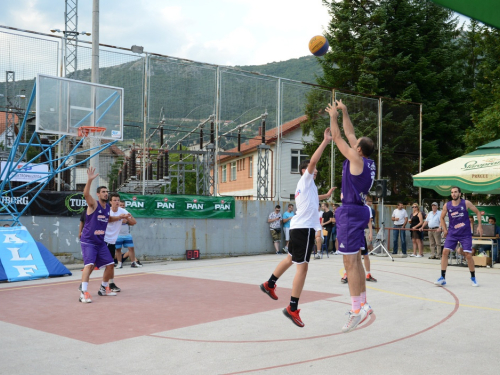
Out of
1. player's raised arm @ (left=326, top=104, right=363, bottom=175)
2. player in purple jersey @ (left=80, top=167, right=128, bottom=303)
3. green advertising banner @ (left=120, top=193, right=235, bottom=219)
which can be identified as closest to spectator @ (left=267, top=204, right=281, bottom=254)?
green advertising banner @ (left=120, top=193, right=235, bottom=219)

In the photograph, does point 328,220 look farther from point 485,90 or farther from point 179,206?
point 485,90

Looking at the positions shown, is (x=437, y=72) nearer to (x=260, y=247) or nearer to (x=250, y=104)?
(x=250, y=104)

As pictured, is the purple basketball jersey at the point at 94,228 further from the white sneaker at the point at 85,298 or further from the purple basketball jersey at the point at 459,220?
the purple basketball jersey at the point at 459,220

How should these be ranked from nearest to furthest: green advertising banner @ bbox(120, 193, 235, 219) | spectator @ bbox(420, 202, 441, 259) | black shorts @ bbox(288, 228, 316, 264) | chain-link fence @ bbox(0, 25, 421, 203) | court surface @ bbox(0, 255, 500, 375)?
court surface @ bbox(0, 255, 500, 375), black shorts @ bbox(288, 228, 316, 264), chain-link fence @ bbox(0, 25, 421, 203), green advertising banner @ bbox(120, 193, 235, 219), spectator @ bbox(420, 202, 441, 259)

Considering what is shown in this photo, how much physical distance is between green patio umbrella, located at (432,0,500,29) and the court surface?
11.5ft

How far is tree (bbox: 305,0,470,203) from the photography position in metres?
31.4

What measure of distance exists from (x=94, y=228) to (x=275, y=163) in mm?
12634

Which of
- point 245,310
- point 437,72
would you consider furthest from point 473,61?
point 245,310

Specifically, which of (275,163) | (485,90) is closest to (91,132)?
(275,163)

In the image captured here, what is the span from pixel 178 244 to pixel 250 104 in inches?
257

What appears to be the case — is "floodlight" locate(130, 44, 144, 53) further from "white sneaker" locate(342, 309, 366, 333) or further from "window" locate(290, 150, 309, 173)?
"white sneaker" locate(342, 309, 366, 333)

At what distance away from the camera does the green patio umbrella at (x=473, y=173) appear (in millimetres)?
16625

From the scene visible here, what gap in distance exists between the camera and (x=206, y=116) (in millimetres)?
20750

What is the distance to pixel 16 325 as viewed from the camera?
7.77 meters
